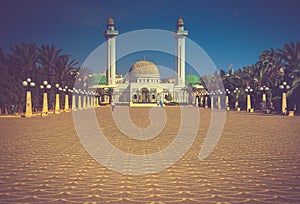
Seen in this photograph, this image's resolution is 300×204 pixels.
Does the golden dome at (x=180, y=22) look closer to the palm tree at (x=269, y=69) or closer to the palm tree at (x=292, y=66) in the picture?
the palm tree at (x=269, y=69)

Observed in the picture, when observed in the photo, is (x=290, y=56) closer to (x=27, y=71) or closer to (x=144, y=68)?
(x=27, y=71)

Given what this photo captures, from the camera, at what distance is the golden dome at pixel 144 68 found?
95.0m

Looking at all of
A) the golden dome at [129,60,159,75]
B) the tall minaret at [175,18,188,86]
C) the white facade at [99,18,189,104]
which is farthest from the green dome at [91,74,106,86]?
the tall minaret at [175,18,188,86]

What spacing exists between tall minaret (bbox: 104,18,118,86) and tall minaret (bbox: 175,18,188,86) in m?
14.3

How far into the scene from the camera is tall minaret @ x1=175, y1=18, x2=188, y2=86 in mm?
85375

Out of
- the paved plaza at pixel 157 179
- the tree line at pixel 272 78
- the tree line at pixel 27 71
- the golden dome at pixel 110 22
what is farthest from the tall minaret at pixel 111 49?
the paved plaza at pixel 157 179

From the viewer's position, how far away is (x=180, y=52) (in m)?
85.4

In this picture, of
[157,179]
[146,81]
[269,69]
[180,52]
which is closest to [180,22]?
[180,52]

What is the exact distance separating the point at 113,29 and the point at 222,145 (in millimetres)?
83498

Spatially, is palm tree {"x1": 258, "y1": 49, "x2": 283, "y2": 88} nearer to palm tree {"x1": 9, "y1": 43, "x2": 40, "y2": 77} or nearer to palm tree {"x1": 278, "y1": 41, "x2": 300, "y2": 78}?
palm tree {"x1": 278, "y1": 41, "x2": 300, "y2": 78}

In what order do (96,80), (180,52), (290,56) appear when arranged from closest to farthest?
(290,56) → (96,80) → (180,52)

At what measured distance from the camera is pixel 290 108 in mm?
32156

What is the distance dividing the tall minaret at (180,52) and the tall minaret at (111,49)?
47.0ft

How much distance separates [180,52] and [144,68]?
1312cm
